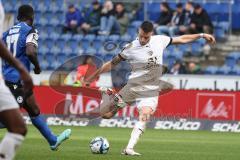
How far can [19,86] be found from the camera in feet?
40.1

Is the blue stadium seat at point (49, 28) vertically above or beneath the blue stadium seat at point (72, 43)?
above

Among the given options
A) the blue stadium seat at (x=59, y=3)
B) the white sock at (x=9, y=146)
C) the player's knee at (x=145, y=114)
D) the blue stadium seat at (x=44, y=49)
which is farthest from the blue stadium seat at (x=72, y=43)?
the white sock at (x=9, y=146)

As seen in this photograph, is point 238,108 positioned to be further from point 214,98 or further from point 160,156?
point 160,156

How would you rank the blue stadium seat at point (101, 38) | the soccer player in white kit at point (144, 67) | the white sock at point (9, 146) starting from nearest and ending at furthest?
the white sock at point (9, 146) → the soccer player in white kit at point (144, 67) → the blue stadium seat at point (101, 38)

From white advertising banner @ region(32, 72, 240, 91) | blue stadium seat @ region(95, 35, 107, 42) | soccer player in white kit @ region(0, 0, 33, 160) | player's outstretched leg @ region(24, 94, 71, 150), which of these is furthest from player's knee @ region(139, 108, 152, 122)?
blue stadium seat @ region(95, 35, 107, 42)

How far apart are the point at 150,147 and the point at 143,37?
246cm

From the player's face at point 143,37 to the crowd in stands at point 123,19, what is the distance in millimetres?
12831

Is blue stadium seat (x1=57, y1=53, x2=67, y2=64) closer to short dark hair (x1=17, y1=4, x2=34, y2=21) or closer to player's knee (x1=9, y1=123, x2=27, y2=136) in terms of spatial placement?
short dark hair (x1=17, y1=4, x2=34, y2=21)

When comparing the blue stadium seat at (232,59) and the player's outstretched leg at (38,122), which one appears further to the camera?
the blue stadium seat at (232,59)

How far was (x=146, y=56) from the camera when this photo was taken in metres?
13.3

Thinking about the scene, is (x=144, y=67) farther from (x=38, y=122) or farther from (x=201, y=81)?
(x=201, y=81)

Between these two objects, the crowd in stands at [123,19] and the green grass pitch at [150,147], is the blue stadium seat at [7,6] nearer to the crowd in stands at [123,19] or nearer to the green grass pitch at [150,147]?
the crowd in stands at [123,19]

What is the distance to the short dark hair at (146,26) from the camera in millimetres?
12672

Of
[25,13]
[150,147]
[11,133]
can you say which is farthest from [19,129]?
[150,147]
